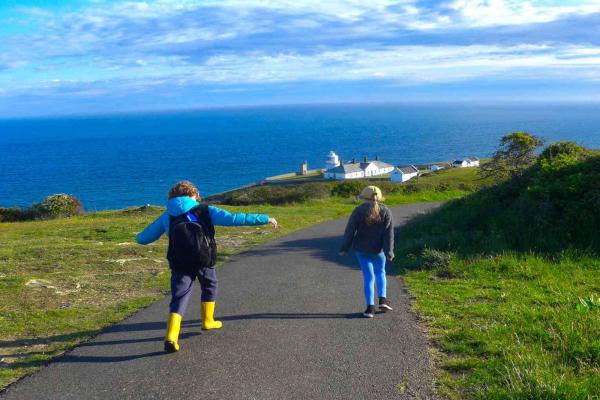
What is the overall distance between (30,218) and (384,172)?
74.2 metres

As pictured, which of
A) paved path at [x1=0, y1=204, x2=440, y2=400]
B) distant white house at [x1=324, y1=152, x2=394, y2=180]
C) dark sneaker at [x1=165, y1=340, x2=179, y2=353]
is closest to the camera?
paved path at [x1=0, y1=204, x2=440, y2=400]

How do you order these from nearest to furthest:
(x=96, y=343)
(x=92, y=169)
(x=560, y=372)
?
(x=560, y=372)
(x=96, y=343)
(x=92, y=169)

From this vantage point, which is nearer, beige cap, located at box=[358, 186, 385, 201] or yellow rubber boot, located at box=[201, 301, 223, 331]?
yellow rubber boot, located at box=[201, 301, 223, 331]

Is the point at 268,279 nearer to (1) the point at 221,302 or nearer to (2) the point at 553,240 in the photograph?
(1) the point at 221,302

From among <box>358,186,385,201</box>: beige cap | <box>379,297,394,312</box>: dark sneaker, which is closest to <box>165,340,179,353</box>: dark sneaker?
<box>379,297,394,312</box>: dark sneaker

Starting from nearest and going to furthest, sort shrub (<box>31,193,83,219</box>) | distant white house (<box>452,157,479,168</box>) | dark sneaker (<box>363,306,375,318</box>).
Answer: dark sneaker (<box>363,306,375,318</box>) → shrub (<box>31,193,83,219</box>) → distant white house (<box>452,157,479,168</box>)

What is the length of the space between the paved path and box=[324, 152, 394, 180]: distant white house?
82704mm

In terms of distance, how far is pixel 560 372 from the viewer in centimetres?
483

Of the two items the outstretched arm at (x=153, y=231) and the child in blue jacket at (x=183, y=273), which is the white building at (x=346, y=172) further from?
the outstretched arm at (x=153, y=231)

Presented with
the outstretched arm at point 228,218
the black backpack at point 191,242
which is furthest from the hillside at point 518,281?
the black backpack at point 191,242

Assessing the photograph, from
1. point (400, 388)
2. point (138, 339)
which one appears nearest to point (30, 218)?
point (138, 339)

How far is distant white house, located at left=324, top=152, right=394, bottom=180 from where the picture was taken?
9106cm

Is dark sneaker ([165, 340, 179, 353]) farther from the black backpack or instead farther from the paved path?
the black backpack

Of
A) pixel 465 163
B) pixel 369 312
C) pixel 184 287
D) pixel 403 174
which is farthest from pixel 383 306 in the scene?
pixel 465 163
